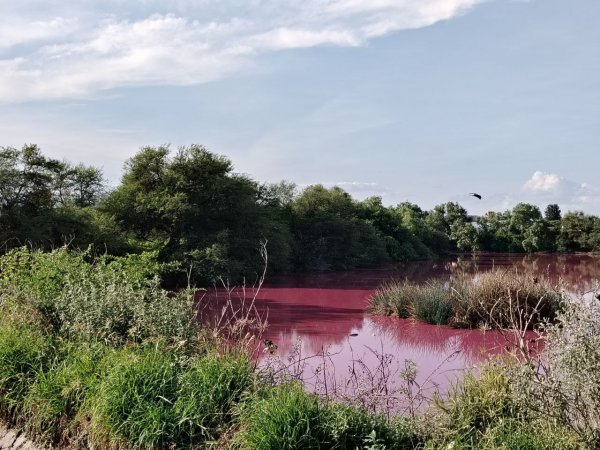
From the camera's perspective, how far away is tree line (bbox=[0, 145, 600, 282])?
1931 centimetres

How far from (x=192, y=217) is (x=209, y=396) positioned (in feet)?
67.3

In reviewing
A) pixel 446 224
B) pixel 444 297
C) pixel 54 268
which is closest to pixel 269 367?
pixel 54 268

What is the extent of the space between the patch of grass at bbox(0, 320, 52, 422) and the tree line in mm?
4621

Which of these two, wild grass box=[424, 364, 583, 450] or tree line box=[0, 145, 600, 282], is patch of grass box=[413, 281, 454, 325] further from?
wild grass box=[424, 364, 583, 450]

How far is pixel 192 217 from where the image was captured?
24.5 metres

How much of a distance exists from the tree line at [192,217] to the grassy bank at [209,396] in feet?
15.1

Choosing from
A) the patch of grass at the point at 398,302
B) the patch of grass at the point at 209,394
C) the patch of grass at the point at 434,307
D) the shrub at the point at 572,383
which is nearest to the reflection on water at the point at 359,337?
the patch of grass at the point at 434,307

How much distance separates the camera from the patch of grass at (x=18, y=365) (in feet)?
17.9

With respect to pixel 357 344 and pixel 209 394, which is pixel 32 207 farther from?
pixel 209 394

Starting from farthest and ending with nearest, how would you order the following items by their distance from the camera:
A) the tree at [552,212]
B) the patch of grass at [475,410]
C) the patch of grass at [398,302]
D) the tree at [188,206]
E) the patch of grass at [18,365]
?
the tree at [552,212]
the tree at [188,206]
the patch of grass at [398,302]
the patch of grass at [18,365]
the patch of grass at [475,410]

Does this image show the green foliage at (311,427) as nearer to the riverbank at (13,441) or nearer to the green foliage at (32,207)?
the riverbank at (13,441)

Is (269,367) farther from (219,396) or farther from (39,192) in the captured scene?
(39,192)

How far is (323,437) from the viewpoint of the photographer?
3912 mm

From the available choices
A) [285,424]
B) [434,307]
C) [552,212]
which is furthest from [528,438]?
[552,212]
